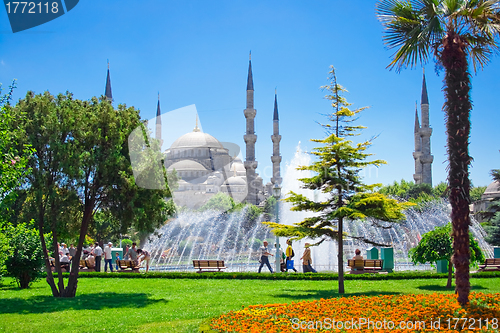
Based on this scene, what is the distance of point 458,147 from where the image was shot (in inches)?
264

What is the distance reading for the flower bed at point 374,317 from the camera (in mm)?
5641

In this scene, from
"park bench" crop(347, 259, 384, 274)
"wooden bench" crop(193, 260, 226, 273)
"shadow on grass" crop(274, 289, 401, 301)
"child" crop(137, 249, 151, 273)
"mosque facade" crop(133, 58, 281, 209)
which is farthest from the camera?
"mosque facade" crop(133, 58, 281, 209)

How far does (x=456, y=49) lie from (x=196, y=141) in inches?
2868

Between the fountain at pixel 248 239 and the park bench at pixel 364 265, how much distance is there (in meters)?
1.17

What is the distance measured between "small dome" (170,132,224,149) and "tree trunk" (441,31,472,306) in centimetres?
7169

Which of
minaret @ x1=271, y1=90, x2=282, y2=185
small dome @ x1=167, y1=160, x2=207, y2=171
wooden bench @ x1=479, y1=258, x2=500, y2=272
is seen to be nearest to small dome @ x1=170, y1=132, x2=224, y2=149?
small dome @ x1=167, y1=160, x2=207, y2=171

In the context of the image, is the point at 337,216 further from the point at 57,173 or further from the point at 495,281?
the point at 57,173

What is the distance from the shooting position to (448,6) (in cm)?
697

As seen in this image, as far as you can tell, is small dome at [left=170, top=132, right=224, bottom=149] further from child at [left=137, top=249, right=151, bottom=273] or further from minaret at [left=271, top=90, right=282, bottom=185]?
child at [left=137, top=249, right=151, bottom=273]

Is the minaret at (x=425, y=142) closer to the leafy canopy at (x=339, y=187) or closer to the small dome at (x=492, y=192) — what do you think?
the small dome at (x=492, y=192)

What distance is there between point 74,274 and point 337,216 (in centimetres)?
549

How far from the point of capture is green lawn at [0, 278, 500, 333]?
6.94 metres

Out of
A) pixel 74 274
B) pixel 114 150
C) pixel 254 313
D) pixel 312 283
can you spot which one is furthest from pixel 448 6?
pixel 74 274

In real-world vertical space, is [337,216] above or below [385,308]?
above
